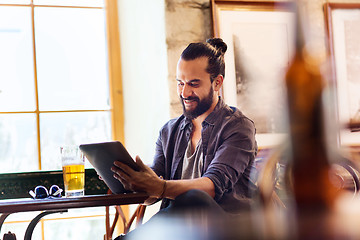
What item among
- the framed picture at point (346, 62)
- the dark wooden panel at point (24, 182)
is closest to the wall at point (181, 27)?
the framed picture at point (346, 62)

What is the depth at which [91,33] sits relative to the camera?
3.27 m

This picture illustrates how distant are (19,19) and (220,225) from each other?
293 centimetres

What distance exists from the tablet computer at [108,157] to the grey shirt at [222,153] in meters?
0.40

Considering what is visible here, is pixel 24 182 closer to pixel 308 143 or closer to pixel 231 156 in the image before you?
pixel 231 156

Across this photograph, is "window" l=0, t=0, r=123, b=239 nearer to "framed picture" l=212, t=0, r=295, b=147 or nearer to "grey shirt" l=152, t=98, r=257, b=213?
"framed picture" l=212, t=0, r=295, b=147

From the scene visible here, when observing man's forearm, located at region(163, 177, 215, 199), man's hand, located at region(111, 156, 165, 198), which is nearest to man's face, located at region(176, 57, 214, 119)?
man's forearm, located at region(163, 177, 215, 199)

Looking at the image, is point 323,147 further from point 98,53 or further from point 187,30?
point 98,53

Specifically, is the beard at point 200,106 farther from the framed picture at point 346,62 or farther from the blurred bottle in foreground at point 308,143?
the blurred bottle in foreground at point 308,143

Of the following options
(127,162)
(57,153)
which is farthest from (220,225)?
(57,153)

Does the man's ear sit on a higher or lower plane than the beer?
higher

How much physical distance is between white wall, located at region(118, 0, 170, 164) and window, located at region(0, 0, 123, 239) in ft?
0.26

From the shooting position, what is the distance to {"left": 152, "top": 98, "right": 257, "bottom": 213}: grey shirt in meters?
1.97

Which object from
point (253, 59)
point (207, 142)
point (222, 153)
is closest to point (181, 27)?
point (253, 59)

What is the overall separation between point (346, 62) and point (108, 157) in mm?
2097
